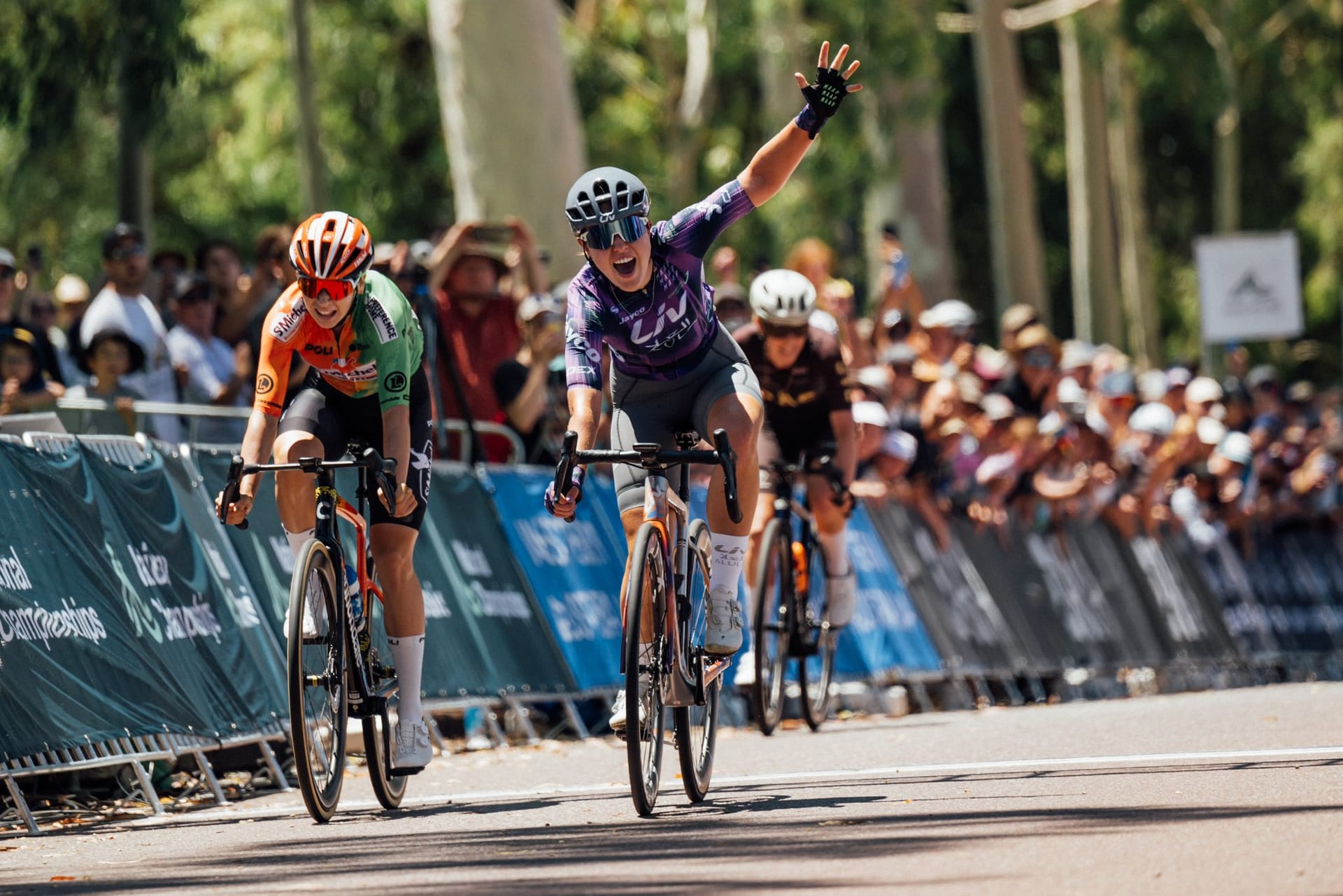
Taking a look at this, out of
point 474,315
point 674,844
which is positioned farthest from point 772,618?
point 674,844

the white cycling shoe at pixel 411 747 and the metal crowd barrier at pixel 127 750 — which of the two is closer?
the metal crowd barrier at pixel 127 750

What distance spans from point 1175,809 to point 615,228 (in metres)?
2.87

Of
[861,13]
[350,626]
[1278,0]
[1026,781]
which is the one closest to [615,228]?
[350,626]

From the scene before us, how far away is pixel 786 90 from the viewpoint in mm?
27688

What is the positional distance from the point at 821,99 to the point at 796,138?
0.19m

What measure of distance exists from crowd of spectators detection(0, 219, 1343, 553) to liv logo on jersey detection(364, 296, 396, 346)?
2887 millimetres

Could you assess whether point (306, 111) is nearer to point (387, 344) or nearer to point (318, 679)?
point (387, 344)

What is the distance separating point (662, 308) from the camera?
9.30 metres

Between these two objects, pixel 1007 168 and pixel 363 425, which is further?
pixel 1007 168

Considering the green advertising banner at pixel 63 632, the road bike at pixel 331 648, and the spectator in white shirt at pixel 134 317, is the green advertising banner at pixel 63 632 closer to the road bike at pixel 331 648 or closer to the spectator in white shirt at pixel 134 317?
→ the road bike at pixel 331 648

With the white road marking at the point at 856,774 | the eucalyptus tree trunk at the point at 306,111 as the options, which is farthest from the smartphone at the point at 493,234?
the eucalyptus tree trunk at the point at 306,111

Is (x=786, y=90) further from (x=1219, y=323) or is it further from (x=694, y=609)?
(x=694, y=609)

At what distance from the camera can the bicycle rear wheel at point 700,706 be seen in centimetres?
878

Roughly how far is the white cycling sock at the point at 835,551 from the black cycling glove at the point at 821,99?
3957 mm
